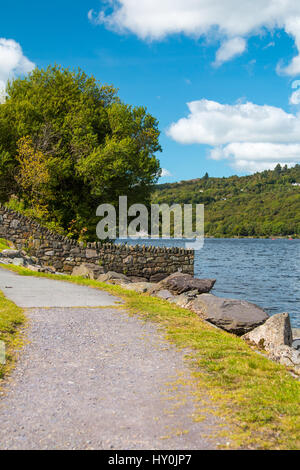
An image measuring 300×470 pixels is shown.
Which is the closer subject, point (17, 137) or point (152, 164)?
point (17, 137)

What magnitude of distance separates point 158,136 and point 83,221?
1113 centimetres

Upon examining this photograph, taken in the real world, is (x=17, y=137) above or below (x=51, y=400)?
above

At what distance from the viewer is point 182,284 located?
812 inches

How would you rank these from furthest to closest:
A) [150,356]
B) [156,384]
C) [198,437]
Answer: [150,356] → [156,384] → [198,437]

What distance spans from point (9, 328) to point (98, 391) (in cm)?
359

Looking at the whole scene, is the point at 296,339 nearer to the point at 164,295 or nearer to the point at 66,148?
the point at 164,295

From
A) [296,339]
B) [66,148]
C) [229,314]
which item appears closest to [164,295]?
[229,314]

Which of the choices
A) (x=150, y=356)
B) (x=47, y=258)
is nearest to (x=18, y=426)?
(x=150, y=356)

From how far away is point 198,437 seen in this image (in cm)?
455

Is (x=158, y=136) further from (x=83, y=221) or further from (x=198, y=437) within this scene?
(x=198, y=437)

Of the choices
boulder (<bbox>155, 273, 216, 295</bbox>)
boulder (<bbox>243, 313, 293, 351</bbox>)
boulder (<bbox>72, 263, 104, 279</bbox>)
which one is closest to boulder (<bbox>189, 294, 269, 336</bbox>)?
boulder (<bbox>243, 313, 293, 351</bbox>)

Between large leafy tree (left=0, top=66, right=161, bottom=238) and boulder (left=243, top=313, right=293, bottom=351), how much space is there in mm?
19395

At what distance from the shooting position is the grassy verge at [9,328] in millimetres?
7040

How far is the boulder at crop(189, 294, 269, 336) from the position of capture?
39.9 feet
